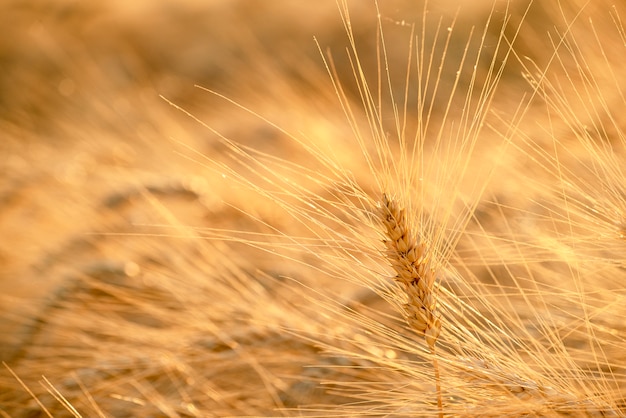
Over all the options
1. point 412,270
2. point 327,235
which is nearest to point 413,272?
point 412,270

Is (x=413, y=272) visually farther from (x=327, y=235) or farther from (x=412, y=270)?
(x=327, y=235)

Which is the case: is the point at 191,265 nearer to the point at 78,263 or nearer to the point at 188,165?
the point at 78,263

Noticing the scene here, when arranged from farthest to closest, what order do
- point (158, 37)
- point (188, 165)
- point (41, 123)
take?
point (158, 37) < point (41, 123) < point (188, 165)

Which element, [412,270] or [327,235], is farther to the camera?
[327,235]

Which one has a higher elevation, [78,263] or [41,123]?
[41,123]

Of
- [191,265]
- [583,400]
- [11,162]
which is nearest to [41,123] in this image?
[11,162]
